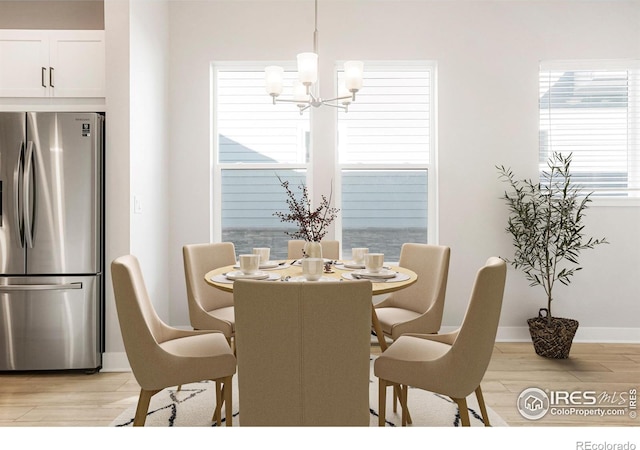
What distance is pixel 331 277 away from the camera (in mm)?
2217

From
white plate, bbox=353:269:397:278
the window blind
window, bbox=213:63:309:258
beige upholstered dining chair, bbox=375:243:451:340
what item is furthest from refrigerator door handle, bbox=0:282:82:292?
the window blind

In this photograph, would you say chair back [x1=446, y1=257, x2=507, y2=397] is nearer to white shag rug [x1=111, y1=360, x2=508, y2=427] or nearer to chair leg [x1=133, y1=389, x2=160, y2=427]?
white shag rug [x1=111, y1=360, x2=508, y2=427]

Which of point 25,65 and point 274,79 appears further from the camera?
point 25,65

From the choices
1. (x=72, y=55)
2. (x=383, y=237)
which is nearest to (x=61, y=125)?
(x=72, y=55)

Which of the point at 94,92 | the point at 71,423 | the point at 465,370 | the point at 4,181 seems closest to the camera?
the point at 465,370

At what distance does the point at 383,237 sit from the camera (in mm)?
3984

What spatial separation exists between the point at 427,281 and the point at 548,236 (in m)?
1.36

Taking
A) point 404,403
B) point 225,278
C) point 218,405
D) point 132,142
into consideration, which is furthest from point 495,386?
point 132,142

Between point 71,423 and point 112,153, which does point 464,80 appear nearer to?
point 112,153

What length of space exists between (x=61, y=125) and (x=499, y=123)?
11.4 ft

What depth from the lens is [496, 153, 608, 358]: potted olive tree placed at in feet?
11.0

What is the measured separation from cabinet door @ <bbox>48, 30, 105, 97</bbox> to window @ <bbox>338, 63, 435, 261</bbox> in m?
1.99

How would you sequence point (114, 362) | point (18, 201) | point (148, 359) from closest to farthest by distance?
point (148, 359) < point (18, 201) < point (114, 362)

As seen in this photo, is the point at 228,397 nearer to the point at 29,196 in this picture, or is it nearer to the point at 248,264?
the point at 248,264
